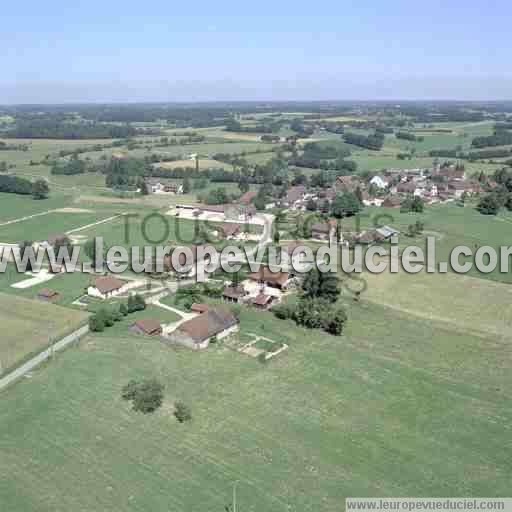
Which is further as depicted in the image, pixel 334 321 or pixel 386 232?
pixel 386 232

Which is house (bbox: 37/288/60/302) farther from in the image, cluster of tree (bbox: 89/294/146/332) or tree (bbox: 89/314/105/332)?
tree (bbox: 89/314/105/332)

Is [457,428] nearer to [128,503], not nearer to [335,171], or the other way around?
[128,503]

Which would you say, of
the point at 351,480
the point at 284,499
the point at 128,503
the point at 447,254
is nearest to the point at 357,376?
the point at 351,480

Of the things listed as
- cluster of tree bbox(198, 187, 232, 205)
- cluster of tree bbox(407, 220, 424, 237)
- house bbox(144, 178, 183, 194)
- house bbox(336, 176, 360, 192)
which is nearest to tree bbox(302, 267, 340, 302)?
cluster of tree bbox(407, 220, 424, 237)

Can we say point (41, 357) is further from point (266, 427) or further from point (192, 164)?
point (192, 164)

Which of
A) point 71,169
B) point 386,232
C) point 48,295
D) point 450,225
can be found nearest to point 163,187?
point 71,169

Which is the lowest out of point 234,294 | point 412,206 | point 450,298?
Result: point 450,298

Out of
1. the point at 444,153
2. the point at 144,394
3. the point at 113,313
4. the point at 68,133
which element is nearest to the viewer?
the point at 144,394
